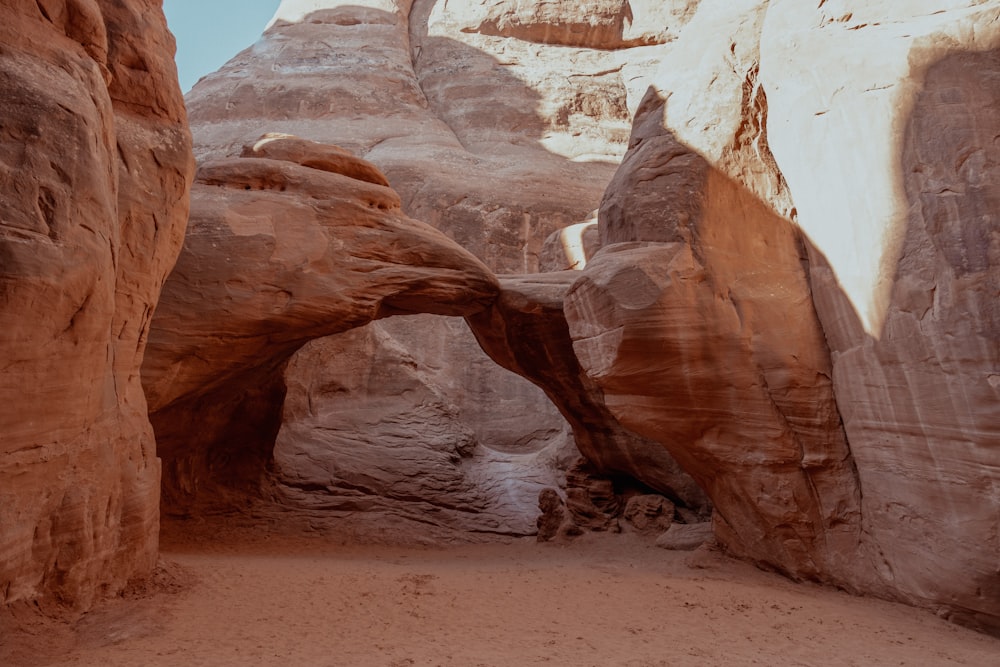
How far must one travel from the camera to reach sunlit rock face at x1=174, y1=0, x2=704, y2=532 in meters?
12.8

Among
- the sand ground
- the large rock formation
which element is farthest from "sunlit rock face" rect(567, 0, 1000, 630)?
the large rock formation

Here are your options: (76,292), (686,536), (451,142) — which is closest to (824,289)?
(686,536)

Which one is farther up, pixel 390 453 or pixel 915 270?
pixel 915 270

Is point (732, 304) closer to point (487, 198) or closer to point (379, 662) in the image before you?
point (379, 662)

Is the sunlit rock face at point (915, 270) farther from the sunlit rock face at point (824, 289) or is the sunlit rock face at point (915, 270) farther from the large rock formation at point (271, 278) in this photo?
the large rock formation at point (271, 278)

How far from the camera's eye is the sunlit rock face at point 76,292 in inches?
194

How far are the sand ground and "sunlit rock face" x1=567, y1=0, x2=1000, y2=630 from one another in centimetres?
77

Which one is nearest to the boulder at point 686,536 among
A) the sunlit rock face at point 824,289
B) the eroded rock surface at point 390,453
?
the sunlit rock face at point 824,289

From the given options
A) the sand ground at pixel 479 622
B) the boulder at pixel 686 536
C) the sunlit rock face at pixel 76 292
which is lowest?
the boulder at pixel 686 536

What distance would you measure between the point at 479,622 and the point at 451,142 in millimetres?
17760

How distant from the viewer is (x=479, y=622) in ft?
19.0

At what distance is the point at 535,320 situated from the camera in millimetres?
10117

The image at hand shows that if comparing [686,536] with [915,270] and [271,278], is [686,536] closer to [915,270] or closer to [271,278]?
[915,270]

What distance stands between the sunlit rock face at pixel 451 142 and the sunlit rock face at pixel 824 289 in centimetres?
365
